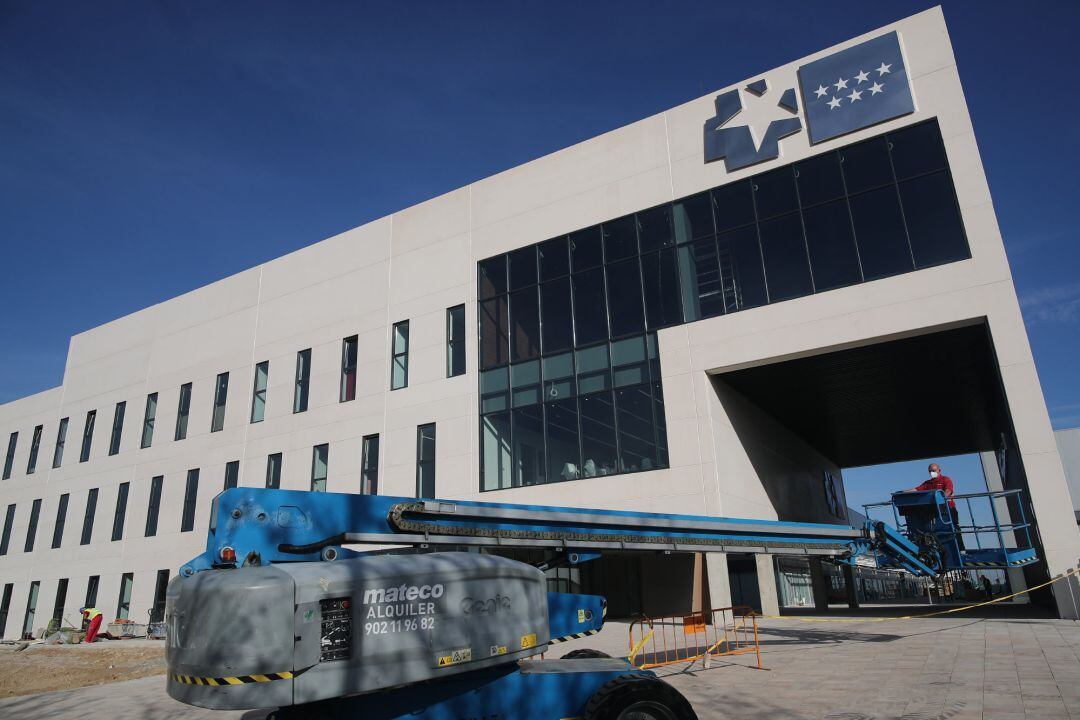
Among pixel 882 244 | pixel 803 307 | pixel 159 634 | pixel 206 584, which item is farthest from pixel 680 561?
pixel 159 634

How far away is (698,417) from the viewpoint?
72.3ft

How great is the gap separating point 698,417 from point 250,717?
625 inches

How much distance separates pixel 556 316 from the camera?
83.6 feet

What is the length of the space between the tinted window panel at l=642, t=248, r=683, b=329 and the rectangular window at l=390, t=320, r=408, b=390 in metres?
10.7

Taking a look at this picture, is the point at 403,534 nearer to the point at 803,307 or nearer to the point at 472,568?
the point at 472,568

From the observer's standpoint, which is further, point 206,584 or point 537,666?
point 537,666

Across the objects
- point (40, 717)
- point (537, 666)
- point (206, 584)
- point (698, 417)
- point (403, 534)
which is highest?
point (698, 417)

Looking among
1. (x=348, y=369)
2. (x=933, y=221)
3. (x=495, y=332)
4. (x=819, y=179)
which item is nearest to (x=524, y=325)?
(x=495, y=332)

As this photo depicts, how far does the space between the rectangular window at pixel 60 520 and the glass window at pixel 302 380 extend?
1811 cm

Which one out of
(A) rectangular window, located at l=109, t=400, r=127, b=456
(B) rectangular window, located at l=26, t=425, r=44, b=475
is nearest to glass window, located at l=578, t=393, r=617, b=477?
(A) rectangular window, located at l=109, t=400, r=127, b=456

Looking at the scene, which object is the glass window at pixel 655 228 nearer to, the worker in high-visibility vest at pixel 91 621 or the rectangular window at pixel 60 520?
the worker in high-visibility vest at pixel 91 621

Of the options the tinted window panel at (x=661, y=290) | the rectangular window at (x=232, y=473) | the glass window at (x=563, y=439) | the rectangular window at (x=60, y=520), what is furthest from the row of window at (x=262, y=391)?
the tinted window panel at (x=661, y=290)

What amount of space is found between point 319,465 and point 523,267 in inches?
489

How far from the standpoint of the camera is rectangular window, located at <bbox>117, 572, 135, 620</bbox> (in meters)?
33.2
